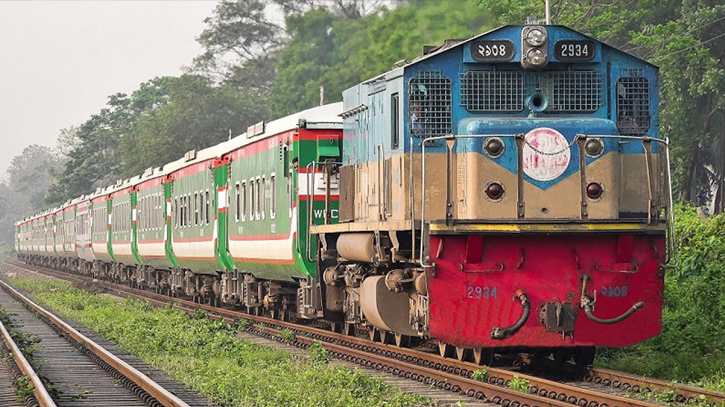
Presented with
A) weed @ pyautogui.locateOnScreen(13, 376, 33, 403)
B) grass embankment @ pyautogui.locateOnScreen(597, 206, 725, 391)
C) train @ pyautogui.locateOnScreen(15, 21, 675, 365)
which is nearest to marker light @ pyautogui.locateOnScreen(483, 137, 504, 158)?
train @ pyautogui.locateOnScreen(15, 21, 675, 365)

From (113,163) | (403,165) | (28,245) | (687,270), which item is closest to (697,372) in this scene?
(403,165)

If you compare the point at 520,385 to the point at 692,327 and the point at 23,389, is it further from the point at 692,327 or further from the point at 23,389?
the point at 23,389

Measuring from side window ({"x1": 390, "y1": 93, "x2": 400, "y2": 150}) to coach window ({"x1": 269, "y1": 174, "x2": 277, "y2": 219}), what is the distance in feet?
21.0

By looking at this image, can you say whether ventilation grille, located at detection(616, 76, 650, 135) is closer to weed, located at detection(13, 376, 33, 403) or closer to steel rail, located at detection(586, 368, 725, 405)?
steel rail, located at detection(586, 368, 725, 405)

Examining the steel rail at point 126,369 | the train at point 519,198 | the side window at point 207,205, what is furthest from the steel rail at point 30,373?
the side window at point 207,205

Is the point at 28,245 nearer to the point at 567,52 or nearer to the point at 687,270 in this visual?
the point at 687,270

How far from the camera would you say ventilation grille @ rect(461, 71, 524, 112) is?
12164 mm

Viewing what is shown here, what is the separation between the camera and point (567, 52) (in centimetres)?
1202

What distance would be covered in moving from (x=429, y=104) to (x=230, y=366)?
431cm

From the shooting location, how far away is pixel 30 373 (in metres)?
13.6

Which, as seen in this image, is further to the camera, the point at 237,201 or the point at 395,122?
the point at 237,201

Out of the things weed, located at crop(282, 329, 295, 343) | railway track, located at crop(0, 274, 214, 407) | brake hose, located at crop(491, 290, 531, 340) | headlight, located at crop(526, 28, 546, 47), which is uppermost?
headlight, located at crop(526, 28, 546, 47)

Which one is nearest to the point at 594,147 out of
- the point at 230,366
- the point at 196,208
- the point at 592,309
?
the point at 592,309

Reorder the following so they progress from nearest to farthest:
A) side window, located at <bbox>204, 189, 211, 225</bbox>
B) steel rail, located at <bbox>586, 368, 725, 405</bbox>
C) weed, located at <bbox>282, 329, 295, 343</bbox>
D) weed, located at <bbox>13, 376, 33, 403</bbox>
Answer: steel rail, located at <bbox>586, 368, 725, 405</bbox>, weed, located at <bbox>13, 376, 33, 403</bbox>, weed, located at <bbox>282, 329, 295, 343</bbox>, side window, located at <bbox>204, 189, 211, 225</bbox>
